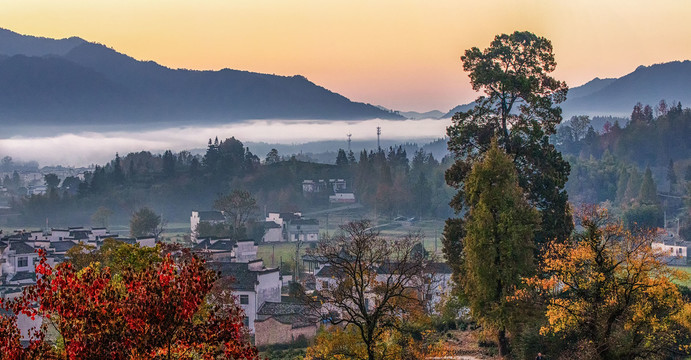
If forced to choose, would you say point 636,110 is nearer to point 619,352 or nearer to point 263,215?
point 263,215

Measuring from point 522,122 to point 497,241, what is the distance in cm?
931

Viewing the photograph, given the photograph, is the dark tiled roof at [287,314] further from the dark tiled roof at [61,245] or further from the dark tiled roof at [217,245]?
the dark tiled roof at [61,245]

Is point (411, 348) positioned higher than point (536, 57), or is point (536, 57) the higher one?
point (536, 57)

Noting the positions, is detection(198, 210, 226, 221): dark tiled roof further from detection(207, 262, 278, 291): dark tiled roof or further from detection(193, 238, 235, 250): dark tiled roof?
detection(207, 262, 278, 291): dark tiled roof

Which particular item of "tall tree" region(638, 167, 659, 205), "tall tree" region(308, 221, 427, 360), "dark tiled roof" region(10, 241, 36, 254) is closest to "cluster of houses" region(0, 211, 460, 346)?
"dark tiled roof" region(10, 241, 36, 254)

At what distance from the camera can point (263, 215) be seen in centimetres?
11612

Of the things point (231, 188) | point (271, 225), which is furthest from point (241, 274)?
point (231, 188)

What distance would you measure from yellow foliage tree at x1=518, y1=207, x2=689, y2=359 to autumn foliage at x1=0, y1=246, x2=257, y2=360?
965cm

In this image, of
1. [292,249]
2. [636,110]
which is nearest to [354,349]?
[292,249]

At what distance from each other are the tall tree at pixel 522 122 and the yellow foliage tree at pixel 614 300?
9006 millimetres

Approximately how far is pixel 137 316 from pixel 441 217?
98778 millimetres

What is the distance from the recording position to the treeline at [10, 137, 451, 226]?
4429 inches

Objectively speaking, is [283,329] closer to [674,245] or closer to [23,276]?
[23,276]

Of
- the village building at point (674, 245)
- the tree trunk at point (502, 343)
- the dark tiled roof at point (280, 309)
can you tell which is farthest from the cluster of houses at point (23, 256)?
the village building at point (674, 245)
